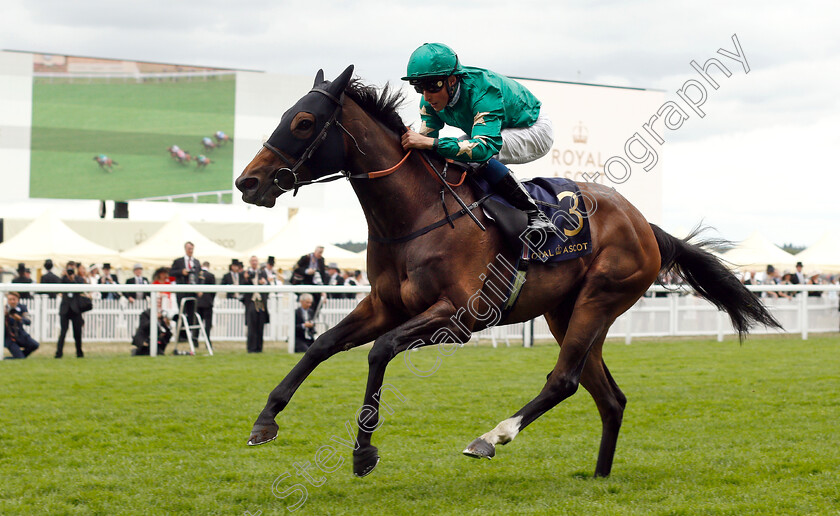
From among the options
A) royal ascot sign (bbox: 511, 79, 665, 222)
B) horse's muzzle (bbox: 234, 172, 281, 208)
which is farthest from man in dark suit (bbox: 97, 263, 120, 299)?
royal ascot sign (bbox: 511, 79, 665, 222)

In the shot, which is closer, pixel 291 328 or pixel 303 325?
pixel 291 328

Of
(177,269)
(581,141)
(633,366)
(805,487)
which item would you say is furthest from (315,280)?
(581,141)

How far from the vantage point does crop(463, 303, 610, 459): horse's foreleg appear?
4314 millimetres

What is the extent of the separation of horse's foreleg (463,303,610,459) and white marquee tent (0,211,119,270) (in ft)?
48.5

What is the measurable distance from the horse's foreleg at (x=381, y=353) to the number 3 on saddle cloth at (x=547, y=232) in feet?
1.94

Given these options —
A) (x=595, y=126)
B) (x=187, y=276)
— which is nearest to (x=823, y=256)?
(x=595, y=126)

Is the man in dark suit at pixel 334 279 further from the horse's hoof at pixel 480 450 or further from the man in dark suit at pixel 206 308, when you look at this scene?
the horse's hoof at pixel 480 450

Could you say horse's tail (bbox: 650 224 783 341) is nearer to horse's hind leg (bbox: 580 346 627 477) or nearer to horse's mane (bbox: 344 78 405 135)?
horse's hind leg (bbox: 580 346 627 477)

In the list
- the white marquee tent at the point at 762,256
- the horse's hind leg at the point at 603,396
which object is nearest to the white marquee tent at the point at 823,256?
the white marquee tent at the point at 762,256

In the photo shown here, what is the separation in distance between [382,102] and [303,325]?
8.31 meters

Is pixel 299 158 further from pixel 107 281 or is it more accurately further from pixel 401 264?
pixel 107 281

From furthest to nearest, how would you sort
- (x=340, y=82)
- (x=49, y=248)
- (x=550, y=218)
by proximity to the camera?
1. (x=49, y=248)
2. (x=550, y=218)
3. (x=340, y=82)

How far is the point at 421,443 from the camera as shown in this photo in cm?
596

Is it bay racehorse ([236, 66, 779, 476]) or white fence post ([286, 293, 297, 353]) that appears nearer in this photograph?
bay racehorse ([236, 66, 779, 476])
